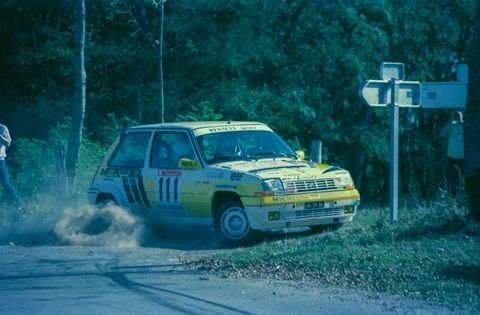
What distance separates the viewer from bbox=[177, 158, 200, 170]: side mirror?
12867 millimetres

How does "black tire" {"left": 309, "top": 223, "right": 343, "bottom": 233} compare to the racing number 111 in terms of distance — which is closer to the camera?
the racing number 111

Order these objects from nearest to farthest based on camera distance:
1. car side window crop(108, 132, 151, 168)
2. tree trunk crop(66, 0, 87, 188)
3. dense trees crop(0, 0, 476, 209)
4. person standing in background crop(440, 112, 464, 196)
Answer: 1. car side window crop(108, 132, 151, 168)
2. person standing in background crop(440, 112, 464, 196)
3. tree trunk crop(66, 0, 87, 188)
4. dense trees crop(0, 0, 476, 209)

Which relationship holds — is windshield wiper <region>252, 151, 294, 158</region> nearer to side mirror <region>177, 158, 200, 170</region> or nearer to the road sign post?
side mirror <region>177, 158, 200, 170</region>

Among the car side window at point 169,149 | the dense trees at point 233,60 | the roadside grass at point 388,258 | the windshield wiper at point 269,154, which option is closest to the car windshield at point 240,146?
the windshield wiper at point 269,154

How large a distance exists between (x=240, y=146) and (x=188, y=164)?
0.90m

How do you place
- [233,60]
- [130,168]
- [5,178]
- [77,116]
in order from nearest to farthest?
A: [130,168]
[5,178]
[77,116]
[233,60]

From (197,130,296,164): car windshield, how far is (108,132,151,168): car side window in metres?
1.18

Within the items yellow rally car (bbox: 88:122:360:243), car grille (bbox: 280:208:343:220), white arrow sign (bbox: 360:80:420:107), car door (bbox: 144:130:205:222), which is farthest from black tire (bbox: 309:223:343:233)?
white arrow sign (bbox: 360:80:420:107)

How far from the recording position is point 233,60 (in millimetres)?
22062

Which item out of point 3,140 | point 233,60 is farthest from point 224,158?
point 233,60

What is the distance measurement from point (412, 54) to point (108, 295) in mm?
17940

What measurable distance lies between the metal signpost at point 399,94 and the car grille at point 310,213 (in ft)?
2.79

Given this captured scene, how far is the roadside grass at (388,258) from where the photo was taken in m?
9.05

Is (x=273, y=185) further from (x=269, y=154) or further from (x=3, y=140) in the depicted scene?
(x=3, y=140)
